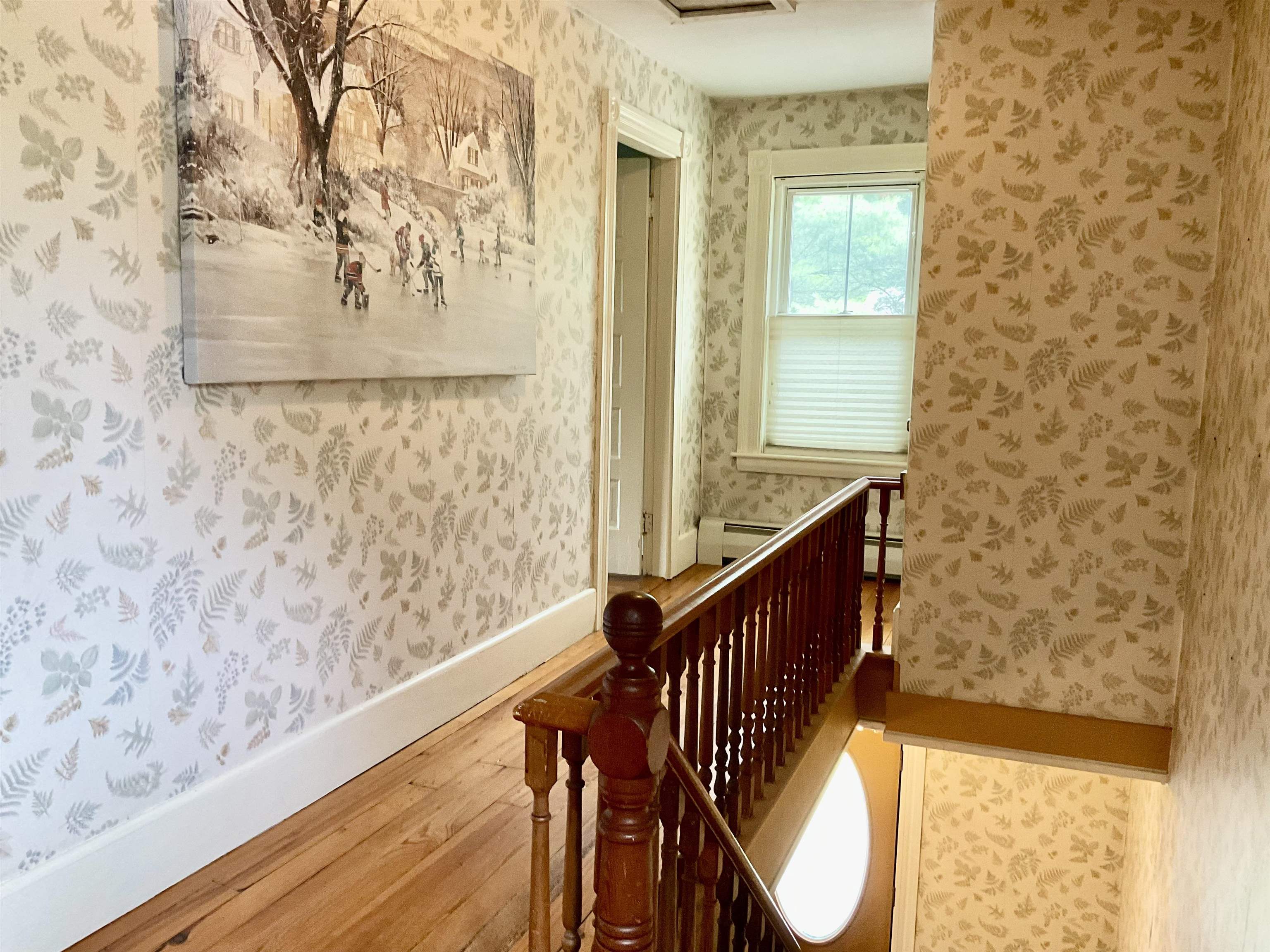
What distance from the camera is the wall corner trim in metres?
3.44

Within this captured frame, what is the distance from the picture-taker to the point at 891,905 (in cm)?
533

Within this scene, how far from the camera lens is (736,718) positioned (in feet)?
8.39

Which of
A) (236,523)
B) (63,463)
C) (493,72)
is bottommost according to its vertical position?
(236,523)

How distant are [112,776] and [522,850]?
3.32 ft

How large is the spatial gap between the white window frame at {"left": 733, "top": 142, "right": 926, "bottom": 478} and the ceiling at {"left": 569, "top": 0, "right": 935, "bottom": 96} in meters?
0.36

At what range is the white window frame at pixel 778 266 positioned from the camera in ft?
17.5

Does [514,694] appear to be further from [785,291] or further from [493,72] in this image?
[785,291]

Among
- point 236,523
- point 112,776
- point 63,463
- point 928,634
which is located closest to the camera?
point 63,463

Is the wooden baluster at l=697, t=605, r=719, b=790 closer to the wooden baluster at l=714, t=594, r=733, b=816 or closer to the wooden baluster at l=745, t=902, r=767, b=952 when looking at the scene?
the wooden baluster at l=714, t=594, r=733, b=816

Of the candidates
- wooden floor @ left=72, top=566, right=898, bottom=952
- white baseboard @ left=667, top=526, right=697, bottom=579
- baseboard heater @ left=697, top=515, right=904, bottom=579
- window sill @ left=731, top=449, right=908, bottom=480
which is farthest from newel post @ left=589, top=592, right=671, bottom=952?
baseboard heater @ left=697, top=515, right=904, bottom=579

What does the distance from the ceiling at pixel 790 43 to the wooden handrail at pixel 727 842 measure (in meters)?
3.20

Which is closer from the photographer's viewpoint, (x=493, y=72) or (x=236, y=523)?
(x=236, y=523)

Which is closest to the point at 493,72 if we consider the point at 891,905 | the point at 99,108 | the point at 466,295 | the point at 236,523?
the point at 466,295

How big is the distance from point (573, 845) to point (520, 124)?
9.25ft
